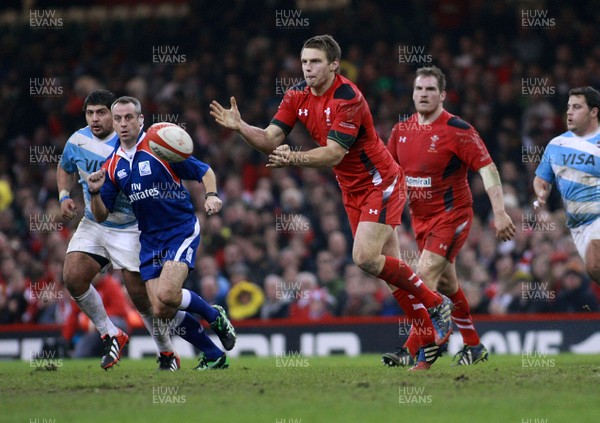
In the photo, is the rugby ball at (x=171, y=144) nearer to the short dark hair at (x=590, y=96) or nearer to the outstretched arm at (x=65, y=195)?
the outstretched arm at (x=65, y=195)

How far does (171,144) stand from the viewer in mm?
9188

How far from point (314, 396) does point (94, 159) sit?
13.1 feet

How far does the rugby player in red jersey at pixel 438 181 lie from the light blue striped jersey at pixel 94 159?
9.07ft

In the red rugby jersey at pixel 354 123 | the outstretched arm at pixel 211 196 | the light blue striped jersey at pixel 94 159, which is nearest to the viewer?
the outstretched arm at pixel 211 196

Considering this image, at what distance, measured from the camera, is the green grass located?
21.4 ft

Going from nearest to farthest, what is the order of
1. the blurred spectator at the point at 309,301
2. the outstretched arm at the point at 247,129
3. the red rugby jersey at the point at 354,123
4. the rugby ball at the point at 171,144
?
the outstretched arm at the point at 247,129 → the red rugby jersey at the point at 354,123 → the rugby ball at the point at 171,144 → the blurred spectator at the point at 309,301

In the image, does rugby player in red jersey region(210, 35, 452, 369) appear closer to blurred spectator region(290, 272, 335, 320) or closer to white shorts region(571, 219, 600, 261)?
white shorts region(571, 219, 600, 261)

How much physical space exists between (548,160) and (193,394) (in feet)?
15.8

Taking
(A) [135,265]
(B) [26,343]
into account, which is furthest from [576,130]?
(B) [26,343]

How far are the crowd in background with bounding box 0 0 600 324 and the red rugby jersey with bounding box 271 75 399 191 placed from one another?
21.1ft

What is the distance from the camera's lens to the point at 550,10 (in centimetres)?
2069

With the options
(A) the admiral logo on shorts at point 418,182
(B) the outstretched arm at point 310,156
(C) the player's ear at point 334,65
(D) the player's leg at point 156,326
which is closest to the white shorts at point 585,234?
(A) the admiral logo on shorts at point 418,182

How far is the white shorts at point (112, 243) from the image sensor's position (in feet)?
32.7

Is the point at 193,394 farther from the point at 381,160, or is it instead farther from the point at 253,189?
the point at 253,189
